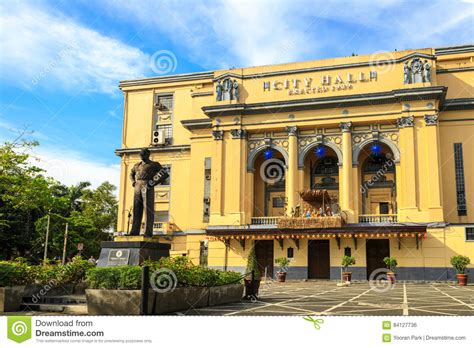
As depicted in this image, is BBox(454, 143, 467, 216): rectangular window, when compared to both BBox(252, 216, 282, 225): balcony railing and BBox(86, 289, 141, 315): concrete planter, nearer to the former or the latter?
BBox(252, 216, 282, 225): balcony railing

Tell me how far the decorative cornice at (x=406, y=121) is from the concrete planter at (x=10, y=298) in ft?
87.1

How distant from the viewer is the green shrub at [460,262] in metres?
27.5

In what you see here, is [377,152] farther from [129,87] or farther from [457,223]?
[129,87]

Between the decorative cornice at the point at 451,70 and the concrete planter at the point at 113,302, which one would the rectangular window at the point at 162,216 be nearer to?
the decorative cornice at the point at 451,70

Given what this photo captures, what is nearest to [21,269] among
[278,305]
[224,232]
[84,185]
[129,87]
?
[278,305]

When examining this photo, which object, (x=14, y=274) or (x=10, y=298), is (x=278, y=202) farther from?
(x=10, y=298)

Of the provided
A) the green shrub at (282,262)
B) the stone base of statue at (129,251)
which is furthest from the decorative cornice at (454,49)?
the stone base of statue at (129,251)

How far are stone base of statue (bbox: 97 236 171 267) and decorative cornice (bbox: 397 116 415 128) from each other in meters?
22.9

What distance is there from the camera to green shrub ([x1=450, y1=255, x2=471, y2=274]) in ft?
90.2

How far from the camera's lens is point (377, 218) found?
32219 mm

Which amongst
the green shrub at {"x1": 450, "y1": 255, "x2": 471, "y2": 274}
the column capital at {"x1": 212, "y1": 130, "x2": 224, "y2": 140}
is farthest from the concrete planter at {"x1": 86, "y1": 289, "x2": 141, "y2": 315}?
the column capital at {"x1": 212, "y1": 130, "x2": 224, "y2": 140}

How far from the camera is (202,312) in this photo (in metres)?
11.8

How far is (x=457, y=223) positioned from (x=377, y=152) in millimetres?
7309

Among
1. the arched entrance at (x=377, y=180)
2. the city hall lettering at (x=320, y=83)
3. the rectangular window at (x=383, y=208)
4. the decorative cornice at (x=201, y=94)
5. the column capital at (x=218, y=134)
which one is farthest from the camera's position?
the decorative cornice at (x=201, y=94)
